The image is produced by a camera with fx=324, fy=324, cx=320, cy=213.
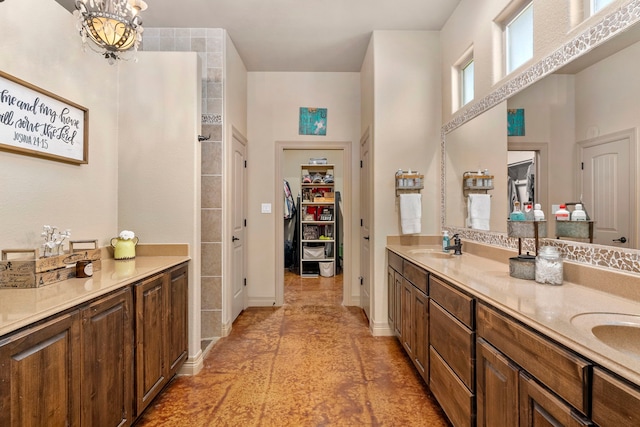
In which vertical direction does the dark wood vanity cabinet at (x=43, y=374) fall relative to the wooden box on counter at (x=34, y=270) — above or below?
below

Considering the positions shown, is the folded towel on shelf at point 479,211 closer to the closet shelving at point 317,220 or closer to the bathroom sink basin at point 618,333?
the bathroom sink basin at point 618,333

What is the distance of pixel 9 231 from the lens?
1.63 meters

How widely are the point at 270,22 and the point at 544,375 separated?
3246mm

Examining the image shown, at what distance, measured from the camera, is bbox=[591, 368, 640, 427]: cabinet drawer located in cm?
72

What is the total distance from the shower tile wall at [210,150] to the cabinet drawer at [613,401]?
2753 millimetres

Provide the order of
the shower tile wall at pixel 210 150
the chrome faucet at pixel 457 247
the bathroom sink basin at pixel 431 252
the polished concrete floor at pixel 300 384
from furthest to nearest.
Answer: the shower tile wall at pixel 210 150
the bathroom sink basin at pixel 431 252
the chrome faucet at pixel 457 247
the polished concrete floor at pixel 300 384

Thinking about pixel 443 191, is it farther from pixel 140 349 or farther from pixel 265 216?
pixel 140 349

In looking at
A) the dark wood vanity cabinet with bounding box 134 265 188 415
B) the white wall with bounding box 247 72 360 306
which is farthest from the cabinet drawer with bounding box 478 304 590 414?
the white wall with bounding box 247 72 360 306

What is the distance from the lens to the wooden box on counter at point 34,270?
1.43m

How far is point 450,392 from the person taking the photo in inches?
66.2

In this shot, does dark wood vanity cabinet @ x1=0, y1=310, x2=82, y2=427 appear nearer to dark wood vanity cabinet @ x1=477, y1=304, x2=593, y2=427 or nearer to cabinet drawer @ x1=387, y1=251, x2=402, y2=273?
dark wood vanity cabinet @ x1=477, y1=304, x2=593, y2=427

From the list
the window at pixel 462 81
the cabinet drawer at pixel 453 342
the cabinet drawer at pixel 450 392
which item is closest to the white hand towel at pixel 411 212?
the window at pixel 462 81

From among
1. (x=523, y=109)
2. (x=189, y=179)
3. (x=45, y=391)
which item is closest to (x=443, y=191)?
(x=523, y=109)

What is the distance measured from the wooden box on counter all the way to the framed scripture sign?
0.57 meters
